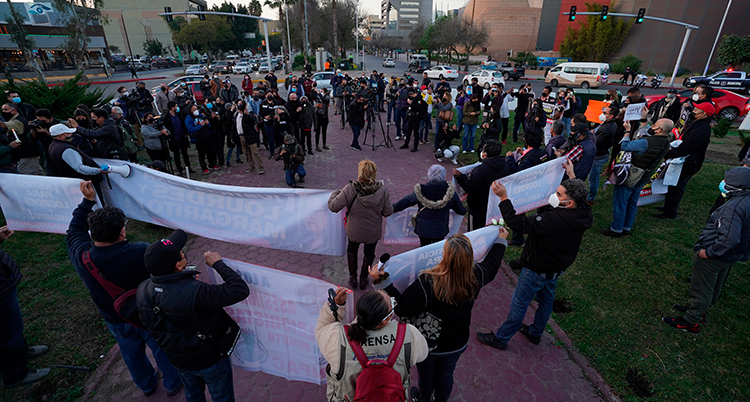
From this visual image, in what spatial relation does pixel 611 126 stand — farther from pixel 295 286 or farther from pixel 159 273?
pixel 159 273

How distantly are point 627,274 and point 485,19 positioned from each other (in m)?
71.4

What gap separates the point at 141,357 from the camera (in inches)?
135

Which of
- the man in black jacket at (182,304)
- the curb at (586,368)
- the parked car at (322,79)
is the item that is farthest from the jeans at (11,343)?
the parked car at (322,79)

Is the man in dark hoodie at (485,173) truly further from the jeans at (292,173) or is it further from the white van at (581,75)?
the white van at (581,75)

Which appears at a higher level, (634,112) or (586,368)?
(634,112)

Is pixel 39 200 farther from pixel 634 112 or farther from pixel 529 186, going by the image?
pixel 634 112

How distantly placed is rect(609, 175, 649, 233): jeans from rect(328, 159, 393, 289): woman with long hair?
4598 mm

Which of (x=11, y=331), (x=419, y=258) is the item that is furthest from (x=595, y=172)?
(x=11, y=331)

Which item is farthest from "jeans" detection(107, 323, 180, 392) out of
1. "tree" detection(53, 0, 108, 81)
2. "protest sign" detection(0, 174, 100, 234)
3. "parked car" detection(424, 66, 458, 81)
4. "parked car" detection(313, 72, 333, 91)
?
"tree" detection(53, 0, 108, 81)

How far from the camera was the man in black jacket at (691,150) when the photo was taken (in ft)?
19.7

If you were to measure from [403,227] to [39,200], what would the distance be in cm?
535

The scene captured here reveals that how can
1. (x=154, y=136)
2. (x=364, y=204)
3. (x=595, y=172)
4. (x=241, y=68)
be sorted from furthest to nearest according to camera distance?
(x=241, y=68), (x=154, y=136), (x=595, y=172), (x=364, y=204)

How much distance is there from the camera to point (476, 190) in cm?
499

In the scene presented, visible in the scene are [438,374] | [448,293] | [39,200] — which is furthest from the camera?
[39,200]
